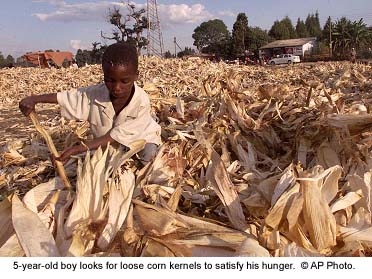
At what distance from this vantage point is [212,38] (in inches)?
2110

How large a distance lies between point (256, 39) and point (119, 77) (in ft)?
164

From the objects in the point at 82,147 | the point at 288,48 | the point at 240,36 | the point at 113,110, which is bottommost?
the point at 82,147

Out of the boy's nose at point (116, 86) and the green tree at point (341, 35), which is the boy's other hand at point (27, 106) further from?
the green tree at point (341, 35)

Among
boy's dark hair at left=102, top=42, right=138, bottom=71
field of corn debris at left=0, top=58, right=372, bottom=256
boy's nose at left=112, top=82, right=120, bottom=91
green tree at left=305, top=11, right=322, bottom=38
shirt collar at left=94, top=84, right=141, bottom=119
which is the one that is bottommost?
field of corn debris at left=0, top=58, right=372, bottom=256

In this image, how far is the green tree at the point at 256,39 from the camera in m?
49.1

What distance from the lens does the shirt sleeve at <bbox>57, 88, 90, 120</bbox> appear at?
8.36 feet

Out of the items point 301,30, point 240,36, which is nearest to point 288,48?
point 240,36

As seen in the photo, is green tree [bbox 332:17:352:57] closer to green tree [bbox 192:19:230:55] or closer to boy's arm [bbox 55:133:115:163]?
green tree [bbox 192:19:230:55]

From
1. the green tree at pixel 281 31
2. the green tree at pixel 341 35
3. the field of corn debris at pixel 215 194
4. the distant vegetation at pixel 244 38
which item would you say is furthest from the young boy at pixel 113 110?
the green tree at pixel 281 31

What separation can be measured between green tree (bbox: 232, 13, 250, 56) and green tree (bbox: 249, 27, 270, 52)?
0.74 metres

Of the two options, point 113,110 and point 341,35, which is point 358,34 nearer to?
point 341,35

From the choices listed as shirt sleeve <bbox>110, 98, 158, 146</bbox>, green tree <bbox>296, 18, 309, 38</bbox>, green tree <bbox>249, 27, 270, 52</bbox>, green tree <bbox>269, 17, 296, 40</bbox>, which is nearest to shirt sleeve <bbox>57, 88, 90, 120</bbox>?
shirt sleeve <bbox>110, 98, 158, 146</bbox>

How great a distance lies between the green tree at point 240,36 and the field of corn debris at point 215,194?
143ft
